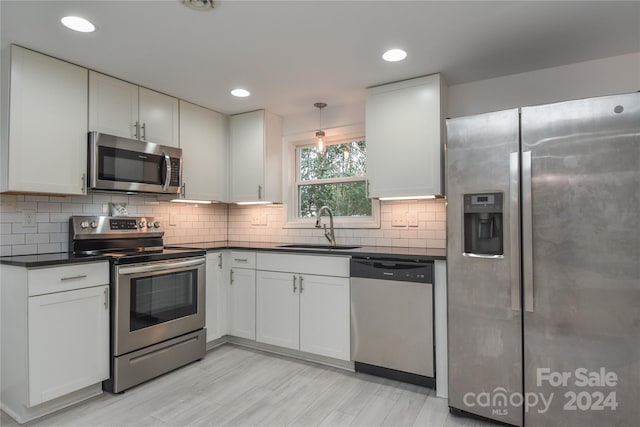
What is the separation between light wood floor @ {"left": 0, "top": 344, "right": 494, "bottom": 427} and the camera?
214 cm

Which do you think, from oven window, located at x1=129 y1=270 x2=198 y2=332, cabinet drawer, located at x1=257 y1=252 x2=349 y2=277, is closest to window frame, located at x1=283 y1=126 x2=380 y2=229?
cabinet drawer, located at x1=257 y1=252 x2=349 y2=277

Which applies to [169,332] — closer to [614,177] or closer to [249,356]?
[249,356]

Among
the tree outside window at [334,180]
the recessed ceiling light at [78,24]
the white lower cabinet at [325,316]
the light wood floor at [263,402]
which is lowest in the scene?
the light wood floor at [263,402]

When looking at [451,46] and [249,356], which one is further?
[249,356]

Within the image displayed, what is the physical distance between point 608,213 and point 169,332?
2.89 metres

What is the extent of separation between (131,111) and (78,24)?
93 centimetres

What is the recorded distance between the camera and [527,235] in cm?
199

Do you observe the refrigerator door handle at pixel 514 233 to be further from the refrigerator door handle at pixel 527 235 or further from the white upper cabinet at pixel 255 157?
the white upper cabinet at pixel 255 157

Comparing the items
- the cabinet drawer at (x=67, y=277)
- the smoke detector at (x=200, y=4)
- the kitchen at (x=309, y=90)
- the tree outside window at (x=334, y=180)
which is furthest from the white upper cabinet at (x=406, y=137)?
the cabinet drawer at (x=67, y=277)

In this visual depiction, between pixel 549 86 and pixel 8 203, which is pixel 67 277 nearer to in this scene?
pixel 8 203

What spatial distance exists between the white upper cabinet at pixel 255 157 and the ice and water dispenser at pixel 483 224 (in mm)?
2057

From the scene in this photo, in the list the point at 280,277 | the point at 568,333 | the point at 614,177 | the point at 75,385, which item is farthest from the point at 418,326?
the point at 75,385

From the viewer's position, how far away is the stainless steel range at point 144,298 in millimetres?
2502

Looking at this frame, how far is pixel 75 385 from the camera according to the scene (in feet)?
7.59
